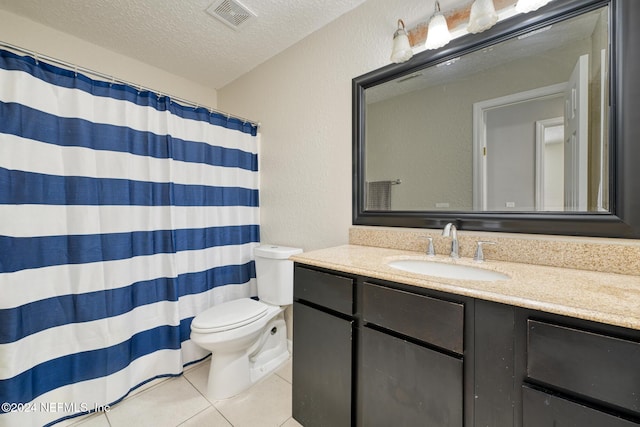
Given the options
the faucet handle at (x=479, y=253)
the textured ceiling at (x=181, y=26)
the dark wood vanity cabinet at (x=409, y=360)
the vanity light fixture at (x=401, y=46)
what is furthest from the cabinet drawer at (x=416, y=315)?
the textured ceiling at (x=181, y=26)

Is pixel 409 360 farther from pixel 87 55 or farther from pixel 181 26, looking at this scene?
pixel 87 55

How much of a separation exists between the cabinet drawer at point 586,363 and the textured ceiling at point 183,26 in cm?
141

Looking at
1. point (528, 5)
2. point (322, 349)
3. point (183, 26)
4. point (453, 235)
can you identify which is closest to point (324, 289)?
point (322, 349)

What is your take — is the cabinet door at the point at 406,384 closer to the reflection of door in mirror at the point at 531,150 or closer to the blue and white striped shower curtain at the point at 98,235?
the reflection of door in mirror at the point at 531,150

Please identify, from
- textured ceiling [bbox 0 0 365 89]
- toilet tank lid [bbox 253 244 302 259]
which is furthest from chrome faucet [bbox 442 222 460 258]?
textured ceiling [bbox 0 0 365 89]

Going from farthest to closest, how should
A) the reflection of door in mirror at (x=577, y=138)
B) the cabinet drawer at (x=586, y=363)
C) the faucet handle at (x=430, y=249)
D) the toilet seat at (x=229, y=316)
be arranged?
the toilet seat at (x=229, y=316) → the faucet handle at (x=430, y=249) → the reflection of door in mirror at (x=577, y=138) → the cabinet drawer at (x=586, y=363)

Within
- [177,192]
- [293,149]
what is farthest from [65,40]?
[293,149]

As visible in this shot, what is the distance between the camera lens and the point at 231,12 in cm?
159

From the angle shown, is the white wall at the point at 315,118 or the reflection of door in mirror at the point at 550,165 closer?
the reflection of door in mirror at the point at 550,165

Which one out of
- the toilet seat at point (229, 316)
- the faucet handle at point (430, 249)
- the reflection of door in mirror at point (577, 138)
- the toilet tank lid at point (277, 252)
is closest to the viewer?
the reflection of door in mirror at point (577, 138)

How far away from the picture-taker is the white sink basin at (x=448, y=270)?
1054 millimetres

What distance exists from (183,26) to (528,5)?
1.90m

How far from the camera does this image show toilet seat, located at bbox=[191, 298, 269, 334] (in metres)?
1.44

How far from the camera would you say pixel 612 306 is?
0.61 m
